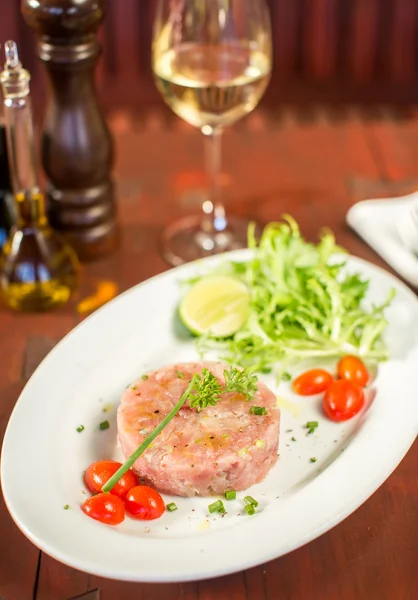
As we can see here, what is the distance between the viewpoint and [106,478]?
1.33 metres

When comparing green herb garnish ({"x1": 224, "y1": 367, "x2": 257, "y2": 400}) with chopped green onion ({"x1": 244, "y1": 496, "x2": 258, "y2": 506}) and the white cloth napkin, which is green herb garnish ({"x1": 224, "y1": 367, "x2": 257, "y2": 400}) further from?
the white cloth napkin

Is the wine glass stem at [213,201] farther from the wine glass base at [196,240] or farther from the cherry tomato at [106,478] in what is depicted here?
the cherry tomato at [106,478]

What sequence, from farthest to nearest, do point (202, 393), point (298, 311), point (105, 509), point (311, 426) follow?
point (298, 311) < point (311, 426) < point (202, 393) < point (105, 509)

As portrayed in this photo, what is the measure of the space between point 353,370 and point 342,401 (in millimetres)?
112

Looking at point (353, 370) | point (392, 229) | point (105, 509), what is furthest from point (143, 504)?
point (392, 229)

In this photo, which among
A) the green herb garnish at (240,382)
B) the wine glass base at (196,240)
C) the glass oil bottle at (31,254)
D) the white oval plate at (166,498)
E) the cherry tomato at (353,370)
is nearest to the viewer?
the white oval plate at (166,498)

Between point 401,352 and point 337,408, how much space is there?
209 mm

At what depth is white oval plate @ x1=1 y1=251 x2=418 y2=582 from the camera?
1146 mm

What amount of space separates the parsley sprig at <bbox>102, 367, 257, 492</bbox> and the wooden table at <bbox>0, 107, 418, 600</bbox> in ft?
0.58

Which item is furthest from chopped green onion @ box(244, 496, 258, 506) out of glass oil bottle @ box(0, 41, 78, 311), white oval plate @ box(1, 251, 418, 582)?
glass oil bottle @ box(0, 41, 78, 311)

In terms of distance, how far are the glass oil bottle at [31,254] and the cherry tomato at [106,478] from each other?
1.92 feet

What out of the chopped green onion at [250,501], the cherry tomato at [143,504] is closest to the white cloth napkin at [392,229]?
the chopped green onion at [250,501]

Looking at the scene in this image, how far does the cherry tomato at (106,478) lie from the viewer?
131 cm

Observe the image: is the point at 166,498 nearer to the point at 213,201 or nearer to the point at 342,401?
the point at 342,401
